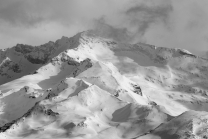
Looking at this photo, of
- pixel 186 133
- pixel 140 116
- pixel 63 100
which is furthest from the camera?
pixel 63 100

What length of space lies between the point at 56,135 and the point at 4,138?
19084 mm

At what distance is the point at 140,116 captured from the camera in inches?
6156

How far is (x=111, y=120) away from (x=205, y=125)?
42546 mm

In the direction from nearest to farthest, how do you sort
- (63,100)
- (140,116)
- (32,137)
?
(32,137) → (140,116) → (63,100)

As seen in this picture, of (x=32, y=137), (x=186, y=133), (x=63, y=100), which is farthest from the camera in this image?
(x=63, y=100)

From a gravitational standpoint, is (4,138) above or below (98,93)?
below

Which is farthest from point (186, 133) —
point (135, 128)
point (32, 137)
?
point (32, 137)

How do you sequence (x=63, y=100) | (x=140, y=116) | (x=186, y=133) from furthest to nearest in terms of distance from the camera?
(x=63, y=100)
(x=140, y=116)
(x=186, y=133)

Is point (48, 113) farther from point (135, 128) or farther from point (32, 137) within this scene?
point (135, 128)

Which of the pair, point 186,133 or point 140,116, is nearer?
point 186,133

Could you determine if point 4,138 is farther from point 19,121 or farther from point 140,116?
point 140,116

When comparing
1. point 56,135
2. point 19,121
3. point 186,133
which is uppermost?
point 19,121

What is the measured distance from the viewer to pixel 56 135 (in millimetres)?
146250

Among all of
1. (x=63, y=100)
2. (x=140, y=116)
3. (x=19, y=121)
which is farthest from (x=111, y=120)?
(x=19, y=121)
